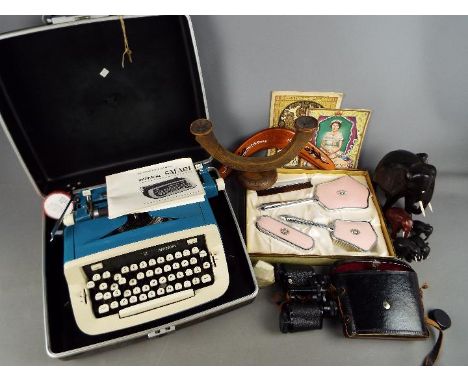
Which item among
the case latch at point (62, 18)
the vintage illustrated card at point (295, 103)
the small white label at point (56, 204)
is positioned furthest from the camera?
the vintage illustrated card at point (295, 103)

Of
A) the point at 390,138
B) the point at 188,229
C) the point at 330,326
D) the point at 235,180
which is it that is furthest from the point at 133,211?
the point at 390,138

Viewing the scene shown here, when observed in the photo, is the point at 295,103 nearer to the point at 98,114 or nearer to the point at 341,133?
the point at 341,133

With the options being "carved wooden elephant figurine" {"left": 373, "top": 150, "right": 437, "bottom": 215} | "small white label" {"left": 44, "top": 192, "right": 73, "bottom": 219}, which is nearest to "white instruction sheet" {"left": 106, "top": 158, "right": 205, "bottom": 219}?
"small white label" {"left": 44, "top": 192, "right": 73, "bottom": 219}

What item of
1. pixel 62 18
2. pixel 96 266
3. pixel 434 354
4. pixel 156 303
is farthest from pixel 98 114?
pixel 434 354

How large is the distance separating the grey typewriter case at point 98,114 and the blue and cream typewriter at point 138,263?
0.05 m

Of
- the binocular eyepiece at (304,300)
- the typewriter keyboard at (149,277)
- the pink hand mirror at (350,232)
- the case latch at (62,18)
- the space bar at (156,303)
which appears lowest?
the binocular eyepiece at (304,300)

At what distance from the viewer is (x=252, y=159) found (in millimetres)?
1064

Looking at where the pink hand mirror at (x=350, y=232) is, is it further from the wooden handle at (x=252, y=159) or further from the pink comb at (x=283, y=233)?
the wooden handle at (x=252, y=159)

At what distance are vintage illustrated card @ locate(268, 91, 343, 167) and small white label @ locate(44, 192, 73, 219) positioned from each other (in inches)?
23.6

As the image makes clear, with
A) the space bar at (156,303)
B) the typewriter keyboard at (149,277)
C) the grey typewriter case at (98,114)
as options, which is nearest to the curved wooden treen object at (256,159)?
the grey typewriter case at (98,114)

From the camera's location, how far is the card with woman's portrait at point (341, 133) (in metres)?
1.15

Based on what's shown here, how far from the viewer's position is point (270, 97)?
3.67ft

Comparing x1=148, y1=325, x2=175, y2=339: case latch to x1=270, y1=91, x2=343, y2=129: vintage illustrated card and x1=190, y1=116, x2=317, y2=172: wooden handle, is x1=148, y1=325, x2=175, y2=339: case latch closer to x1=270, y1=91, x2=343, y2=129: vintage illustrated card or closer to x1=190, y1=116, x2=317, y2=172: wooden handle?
x1=190, y1=116, x2=317, y2=172: wooden handle

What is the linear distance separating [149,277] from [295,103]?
0.61 m
